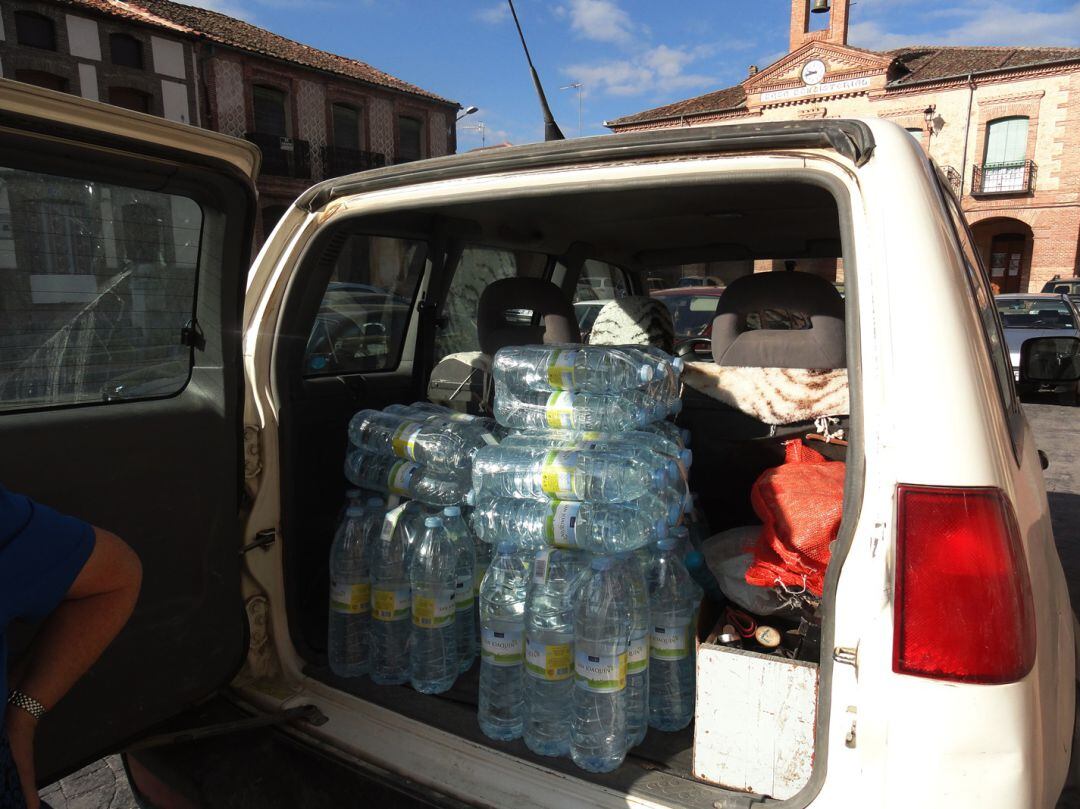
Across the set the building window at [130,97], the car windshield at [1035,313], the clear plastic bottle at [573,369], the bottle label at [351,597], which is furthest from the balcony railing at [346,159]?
the bottle label at [351,597]

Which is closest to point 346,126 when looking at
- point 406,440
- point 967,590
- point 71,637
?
point 406,440

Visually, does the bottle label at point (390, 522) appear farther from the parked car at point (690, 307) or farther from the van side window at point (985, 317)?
the parked car at point (690, 307)

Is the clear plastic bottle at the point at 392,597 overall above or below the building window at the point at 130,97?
below

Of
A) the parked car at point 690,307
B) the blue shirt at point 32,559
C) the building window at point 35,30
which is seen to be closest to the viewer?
the blue shirt at point 32,559

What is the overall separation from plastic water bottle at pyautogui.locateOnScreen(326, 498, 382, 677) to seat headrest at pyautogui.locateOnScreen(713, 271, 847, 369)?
1489mm

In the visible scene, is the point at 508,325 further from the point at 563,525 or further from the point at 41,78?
the point at 41,78

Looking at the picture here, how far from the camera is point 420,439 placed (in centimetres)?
240

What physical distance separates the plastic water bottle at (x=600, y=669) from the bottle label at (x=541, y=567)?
112mm

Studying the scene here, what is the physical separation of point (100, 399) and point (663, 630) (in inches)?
65.2

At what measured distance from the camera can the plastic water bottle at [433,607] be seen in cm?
230

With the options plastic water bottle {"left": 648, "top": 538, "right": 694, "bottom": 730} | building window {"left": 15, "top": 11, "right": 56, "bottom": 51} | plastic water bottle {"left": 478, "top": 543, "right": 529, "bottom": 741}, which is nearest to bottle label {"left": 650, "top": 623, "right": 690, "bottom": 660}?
plastic water bottle {"left": 648, "top": 538, "right": 694, "bottom": 730}

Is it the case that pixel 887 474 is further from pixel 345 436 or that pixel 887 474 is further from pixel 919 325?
pixel 345 436

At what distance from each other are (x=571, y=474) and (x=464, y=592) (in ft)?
2.43

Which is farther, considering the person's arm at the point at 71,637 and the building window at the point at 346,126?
the building window at the point at 346,126
